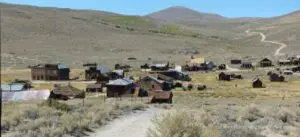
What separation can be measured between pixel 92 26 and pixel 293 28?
72.3 m

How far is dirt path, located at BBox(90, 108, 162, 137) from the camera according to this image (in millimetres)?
17708

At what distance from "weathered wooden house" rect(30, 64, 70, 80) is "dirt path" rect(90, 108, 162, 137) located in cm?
5366

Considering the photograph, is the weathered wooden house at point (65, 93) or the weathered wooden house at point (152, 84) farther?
the weathered wooden house at point (152, 84)

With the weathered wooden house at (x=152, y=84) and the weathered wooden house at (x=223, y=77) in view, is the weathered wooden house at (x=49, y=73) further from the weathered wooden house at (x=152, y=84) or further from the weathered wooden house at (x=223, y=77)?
the weathered wooden house at (x=223, y=77)

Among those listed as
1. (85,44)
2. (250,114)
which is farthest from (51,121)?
(85,44)

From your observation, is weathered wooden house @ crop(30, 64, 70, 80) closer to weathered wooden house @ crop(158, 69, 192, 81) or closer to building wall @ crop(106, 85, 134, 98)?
weathered wooden house @ crop(158, 69, 192, 81)

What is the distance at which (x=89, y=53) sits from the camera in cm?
12606

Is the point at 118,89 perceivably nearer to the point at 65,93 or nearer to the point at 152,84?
the point at 65,93


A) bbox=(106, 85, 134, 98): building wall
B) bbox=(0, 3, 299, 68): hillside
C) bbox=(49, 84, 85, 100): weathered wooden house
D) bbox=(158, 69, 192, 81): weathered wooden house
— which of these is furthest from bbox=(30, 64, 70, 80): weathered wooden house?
bbox=(49, 84, 85, 100): weathered wooden house

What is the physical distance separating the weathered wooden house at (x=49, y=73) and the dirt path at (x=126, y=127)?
53663 millimetres

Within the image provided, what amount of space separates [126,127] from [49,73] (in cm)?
5918

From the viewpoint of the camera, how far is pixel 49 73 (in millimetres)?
77000

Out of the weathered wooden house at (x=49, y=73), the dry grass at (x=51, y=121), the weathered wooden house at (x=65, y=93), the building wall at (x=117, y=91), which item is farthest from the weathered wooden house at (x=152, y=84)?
the dry grass at (x=51, y=121)

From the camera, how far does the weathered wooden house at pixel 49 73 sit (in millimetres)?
76312
